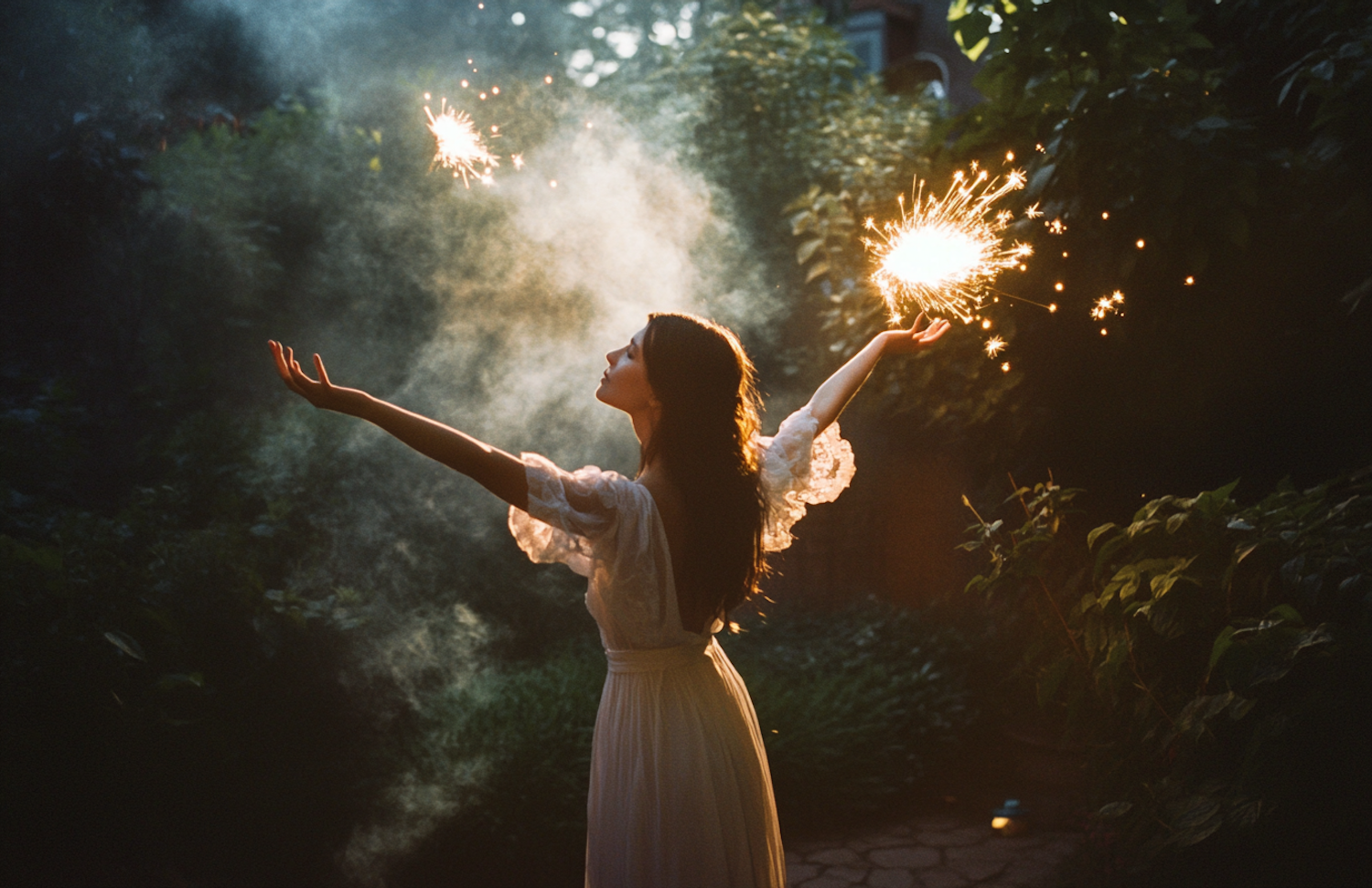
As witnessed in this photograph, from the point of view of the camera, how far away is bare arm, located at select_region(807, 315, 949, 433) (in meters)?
3.02

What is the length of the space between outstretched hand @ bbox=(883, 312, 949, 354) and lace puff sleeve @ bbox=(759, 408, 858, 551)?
390 mm

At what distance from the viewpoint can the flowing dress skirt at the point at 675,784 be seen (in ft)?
7.63

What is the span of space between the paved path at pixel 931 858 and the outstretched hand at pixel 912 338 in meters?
2.69

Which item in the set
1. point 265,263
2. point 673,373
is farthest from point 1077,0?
point 265,263

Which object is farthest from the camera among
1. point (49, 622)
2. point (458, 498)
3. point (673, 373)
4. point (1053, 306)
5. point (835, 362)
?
point (835, 362)

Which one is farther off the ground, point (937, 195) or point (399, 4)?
point (399, 4)

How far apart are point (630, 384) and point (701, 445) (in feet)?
0.80

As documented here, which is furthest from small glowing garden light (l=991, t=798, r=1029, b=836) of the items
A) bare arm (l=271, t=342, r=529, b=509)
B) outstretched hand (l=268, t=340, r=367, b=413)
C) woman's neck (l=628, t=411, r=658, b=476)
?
outstretched hand (l=268, t=340, r=367, b=413)

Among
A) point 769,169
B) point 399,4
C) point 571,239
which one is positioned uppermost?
point 399,4

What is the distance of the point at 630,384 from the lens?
2512 millimetres

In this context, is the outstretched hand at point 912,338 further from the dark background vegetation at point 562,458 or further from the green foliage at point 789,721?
the green foliage at point 789,721

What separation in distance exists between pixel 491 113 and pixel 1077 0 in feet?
18.2

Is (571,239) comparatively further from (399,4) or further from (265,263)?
(399,4)

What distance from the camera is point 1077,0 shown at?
3.91m
